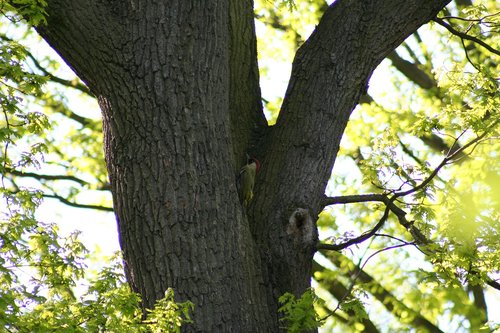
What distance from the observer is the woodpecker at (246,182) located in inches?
174

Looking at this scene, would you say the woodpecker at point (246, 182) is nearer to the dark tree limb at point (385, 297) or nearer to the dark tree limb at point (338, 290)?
the dark tree limb at point (385, 297)

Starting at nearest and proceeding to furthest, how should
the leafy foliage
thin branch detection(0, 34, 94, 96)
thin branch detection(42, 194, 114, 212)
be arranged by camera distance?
the leafy foliage
thin branch detection(42, 194, 114, 212)
thin branch detection(0, 34, 94, 96)

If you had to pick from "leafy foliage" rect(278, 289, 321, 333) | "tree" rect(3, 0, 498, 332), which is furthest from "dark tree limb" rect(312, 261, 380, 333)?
"leafy foliage" rect(278, 289, 321, 333)

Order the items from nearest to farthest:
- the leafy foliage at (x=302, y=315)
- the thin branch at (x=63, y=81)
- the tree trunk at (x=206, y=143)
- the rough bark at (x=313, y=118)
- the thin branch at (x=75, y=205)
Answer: the leafy foliage at (x=302, y=315) → the tree trunk at (x=206, y=143) → the rough bark at (x=313, y=118) → the thin branch at (x=75, y=205) → the thin branch at (x=63, y=81)

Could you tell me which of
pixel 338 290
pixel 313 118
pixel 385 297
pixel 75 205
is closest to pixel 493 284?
pixel 313 118

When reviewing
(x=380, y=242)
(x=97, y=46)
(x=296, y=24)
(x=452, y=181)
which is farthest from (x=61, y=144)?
(x=97, y=46)

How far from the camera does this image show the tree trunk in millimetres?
3898

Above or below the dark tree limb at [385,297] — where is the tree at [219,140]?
below

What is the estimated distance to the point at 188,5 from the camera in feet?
14.1

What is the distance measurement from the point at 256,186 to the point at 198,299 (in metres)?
0.97

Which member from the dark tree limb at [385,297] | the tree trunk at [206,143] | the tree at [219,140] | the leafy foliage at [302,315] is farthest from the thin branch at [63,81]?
the leafy foliage at [302,315]

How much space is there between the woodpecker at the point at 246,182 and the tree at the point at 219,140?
0.06 m

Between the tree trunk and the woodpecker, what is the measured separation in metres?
0.06

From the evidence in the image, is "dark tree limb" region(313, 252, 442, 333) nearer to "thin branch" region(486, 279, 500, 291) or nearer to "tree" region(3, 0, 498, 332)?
"thin branch" region(486, 279, 500, 291)
